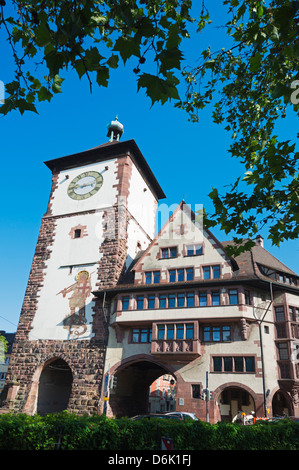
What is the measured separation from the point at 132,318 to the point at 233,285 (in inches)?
294

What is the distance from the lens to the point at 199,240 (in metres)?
27.1

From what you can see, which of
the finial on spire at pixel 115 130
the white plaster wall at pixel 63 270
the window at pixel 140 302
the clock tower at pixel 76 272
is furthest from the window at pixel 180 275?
the finial on spire at pixel 115 130

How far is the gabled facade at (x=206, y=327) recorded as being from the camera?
22375 mm

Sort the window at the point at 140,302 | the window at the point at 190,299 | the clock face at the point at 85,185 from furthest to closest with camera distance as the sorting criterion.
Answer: the clock face at the point at 85,185 < the window at the point at 140,302 < the window at the point at 190,299

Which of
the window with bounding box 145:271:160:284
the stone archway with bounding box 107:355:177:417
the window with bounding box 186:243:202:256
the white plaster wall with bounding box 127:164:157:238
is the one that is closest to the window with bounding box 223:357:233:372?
the stone archway with bounding box 107:355:177:417

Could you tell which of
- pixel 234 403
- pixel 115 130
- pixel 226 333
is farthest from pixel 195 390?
pixel 115 130

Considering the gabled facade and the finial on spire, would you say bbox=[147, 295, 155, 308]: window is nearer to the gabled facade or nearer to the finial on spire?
the gabled facade

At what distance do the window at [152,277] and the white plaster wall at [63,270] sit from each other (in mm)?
4472

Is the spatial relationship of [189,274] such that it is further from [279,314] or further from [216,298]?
[279,314]

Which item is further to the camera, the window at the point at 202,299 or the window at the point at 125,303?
the window at the point at 125,303

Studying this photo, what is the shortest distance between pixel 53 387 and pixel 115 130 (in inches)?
1075

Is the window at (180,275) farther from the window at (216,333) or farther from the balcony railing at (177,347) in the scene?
the balcony railing at (177,347)
